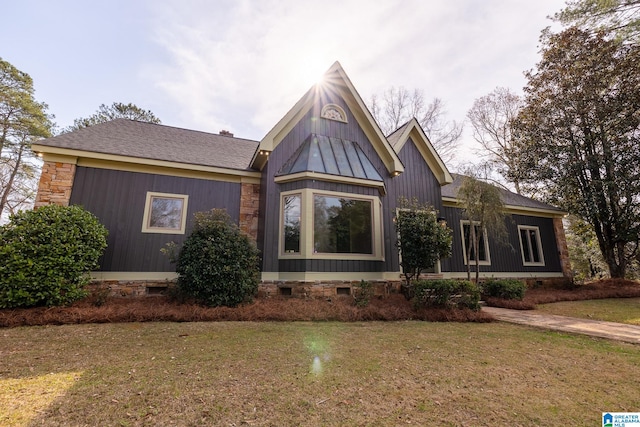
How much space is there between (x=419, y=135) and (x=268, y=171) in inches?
246

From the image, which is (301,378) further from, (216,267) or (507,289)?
(507,289)

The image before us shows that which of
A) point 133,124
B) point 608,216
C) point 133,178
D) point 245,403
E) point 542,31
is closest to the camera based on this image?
point 245,403

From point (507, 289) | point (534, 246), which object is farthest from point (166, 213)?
point (534, 246)

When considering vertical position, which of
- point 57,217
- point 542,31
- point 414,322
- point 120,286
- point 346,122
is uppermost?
point 542,31

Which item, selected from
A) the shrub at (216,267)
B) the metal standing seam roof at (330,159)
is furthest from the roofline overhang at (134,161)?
the shrub at (216,267)

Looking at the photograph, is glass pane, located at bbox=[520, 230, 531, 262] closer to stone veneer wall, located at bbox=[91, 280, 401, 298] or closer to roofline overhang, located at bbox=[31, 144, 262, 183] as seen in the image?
stone veneer wall, located at bbox=[91, 280, 401, 298]

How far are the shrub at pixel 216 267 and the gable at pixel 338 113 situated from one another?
297cm

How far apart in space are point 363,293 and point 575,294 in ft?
29.2

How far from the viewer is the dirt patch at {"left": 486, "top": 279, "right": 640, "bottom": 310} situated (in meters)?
8.46

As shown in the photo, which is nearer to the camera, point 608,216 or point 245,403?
point 245,403

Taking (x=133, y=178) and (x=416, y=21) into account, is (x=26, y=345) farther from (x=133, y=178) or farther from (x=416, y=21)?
(x=416, y=21)

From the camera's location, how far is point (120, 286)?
735cm

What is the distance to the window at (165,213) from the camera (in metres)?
7.97

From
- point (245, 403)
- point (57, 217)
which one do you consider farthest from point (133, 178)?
point (245, 403)
